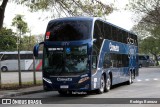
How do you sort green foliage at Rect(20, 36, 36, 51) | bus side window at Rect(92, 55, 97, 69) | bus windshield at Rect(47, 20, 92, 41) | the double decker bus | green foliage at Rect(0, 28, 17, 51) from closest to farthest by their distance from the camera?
bus windshield at Rect(47, 20, 92, 41)
bus side window at Rect(92, 55, 97, 69)
the double decker bus
green foliage at Rect(0, 28, 17, 51)
green foliage at Rect(20, 36, 36, 51)

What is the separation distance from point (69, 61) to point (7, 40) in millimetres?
61727

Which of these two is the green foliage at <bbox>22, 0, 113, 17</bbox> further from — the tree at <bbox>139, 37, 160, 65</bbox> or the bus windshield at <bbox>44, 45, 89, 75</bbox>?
the tree at <bbox>139, 37, 160, 65</bbox>

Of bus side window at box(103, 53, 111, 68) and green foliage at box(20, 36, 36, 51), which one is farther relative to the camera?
green foliage at box(20, 36, 36, 51)

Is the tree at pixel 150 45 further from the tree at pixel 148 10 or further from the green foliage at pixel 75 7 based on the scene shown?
the green foliage at pixel 75 7

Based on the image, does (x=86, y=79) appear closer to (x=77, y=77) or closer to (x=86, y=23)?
(x=77, y=77)

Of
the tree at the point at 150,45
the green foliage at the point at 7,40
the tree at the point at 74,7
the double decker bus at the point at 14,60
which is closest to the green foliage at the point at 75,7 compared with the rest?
the tree at the point at 74,7

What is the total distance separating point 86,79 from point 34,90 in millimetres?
4914

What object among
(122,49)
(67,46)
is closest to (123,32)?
(122,49)

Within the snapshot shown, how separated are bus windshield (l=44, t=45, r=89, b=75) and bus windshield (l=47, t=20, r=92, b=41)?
0.51m

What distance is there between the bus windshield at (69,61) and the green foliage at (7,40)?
193ft

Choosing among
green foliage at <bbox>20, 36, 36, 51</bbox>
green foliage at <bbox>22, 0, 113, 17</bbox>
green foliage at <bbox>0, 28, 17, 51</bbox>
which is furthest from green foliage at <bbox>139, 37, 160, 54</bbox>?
green foliage at <bbox>22, 0, 113, 17</bbox>

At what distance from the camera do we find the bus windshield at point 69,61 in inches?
714

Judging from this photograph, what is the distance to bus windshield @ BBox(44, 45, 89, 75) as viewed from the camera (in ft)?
59.5

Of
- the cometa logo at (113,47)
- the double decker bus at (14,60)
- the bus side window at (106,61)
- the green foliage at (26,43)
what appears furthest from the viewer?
the green foliage at (26,43)
